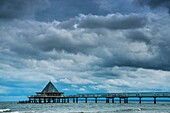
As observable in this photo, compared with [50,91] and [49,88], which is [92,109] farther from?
[49,88]

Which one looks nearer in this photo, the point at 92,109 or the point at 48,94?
the point at 92,109

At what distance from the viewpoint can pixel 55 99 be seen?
10525 cm

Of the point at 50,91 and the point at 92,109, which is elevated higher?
the point at 50,91

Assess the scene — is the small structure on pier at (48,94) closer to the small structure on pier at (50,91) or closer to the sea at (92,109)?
the small structure on pier at (50,91)

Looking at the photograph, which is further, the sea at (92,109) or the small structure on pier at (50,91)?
the small structure on pier at (50,91)

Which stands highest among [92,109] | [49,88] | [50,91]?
[49,88]

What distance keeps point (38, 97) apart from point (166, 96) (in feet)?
122

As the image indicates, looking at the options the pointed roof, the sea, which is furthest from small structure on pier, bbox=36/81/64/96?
the sea

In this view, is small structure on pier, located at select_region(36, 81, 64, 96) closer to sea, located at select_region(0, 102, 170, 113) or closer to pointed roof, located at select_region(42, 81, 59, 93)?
pointed roof, located at select_region(42, 81, 59, 93)

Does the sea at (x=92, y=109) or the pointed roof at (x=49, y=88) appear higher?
the pointed roof at (x=49, y=88)

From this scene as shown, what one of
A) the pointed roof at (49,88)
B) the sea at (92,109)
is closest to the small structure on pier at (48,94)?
the pointed roof at (49,88)

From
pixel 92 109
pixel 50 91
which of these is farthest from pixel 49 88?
pixel 92 109

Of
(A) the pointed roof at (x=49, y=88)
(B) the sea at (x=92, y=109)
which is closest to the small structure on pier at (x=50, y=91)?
(A) the pointed roof at (x=49, y=88)

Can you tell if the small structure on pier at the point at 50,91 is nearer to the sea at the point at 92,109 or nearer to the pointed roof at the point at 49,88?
the pointed roof at the point at 49,88
